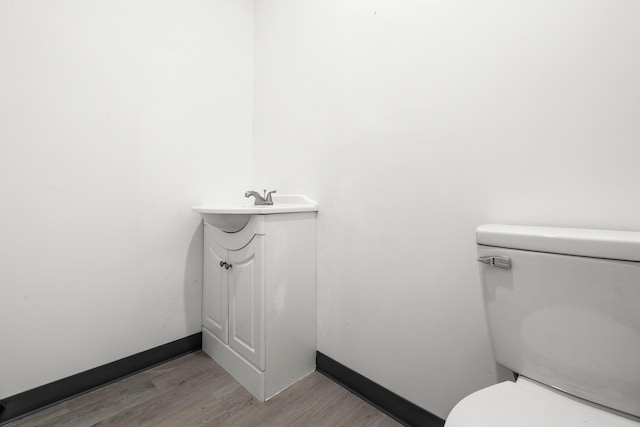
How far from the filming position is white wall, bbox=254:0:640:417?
0.68m

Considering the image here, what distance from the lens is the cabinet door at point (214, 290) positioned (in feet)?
4.51

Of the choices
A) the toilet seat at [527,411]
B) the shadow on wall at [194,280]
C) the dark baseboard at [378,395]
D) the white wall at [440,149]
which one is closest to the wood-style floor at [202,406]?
the dark baseboard at [378,395]

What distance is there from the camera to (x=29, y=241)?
109cm

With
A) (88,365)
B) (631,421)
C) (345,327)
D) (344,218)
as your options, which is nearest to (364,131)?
(344,218)

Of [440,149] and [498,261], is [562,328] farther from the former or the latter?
[440,149]

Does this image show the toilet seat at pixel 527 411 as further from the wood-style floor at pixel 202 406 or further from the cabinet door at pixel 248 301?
the cabinet door at pixel 248 301

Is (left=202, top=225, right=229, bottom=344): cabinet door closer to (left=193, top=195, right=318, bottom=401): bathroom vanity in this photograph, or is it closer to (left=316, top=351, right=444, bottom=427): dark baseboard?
(left=193, top=195, right=318, bottom=401): bathroom vanity

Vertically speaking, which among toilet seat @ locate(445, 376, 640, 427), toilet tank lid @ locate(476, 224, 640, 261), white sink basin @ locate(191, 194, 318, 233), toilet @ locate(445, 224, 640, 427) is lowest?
toilet seat @ locate(445, 376, 640, 427)

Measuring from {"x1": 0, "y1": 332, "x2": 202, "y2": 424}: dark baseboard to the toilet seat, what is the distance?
1444mm

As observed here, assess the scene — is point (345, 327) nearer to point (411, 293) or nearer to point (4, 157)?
point (411, 293)

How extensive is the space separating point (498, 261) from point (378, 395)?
2.59 ft

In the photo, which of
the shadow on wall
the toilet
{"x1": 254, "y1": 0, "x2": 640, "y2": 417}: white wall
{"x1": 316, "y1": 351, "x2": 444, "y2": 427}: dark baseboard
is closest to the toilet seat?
the toilet

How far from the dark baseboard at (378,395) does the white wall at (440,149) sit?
0.03m

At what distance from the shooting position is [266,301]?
1.16 metres
